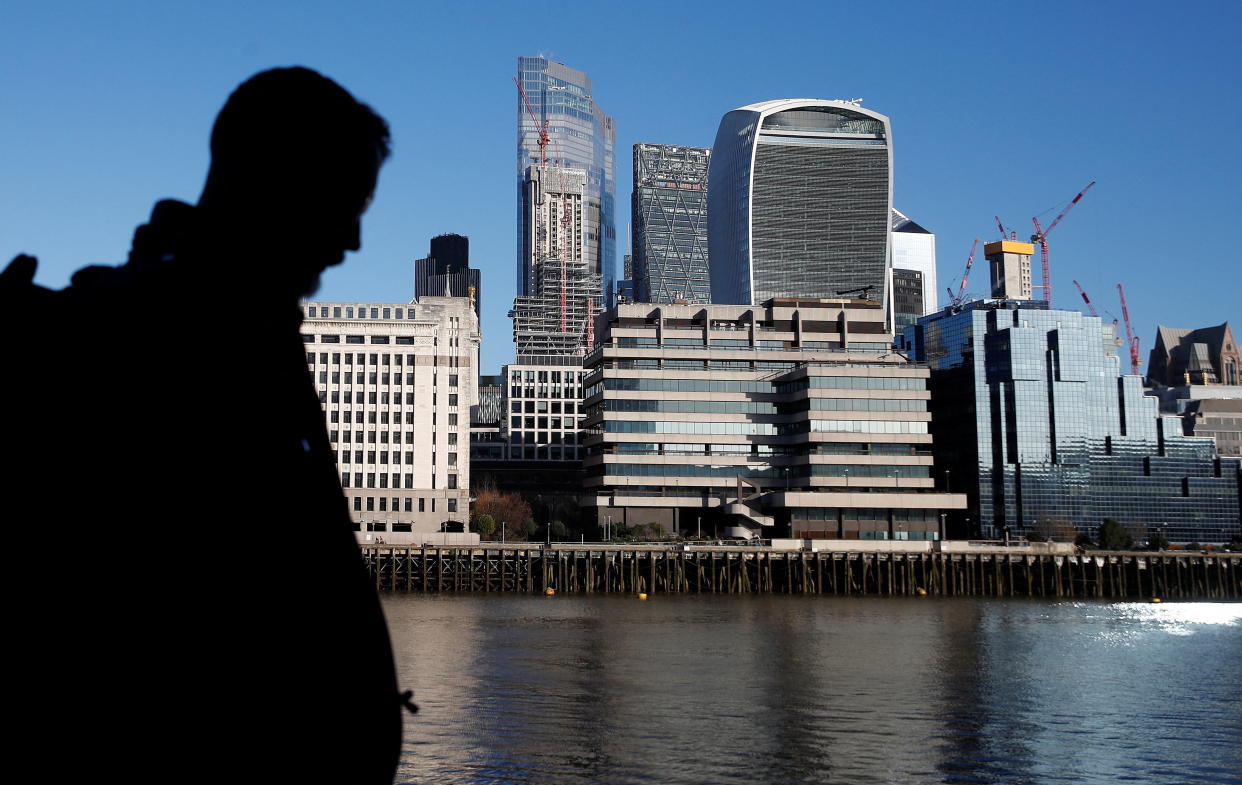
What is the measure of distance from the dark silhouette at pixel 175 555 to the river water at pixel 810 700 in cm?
2598

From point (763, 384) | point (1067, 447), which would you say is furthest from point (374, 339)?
point (1067, 447)

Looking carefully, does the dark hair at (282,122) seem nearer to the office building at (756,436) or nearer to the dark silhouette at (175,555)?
the dark silhouette at (175,555)

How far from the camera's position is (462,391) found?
482 feet

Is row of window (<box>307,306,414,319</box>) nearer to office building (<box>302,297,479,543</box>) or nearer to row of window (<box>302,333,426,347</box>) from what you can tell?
office building (<box>302,297,479,543</box>)

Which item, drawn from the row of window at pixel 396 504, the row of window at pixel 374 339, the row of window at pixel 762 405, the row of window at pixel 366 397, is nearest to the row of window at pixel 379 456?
the row of window at pixel 366 397

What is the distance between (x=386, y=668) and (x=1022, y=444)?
180 meters

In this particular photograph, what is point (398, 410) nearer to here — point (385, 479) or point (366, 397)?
point (366, 397)

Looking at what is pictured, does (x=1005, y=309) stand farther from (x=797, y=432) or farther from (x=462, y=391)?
(x=462, y=391)

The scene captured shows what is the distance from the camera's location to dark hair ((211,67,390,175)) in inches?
94.3

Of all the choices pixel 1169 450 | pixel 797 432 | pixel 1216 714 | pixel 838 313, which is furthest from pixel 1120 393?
pixel 1216 714

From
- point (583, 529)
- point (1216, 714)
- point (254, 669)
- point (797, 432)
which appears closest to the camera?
point (254, 669)

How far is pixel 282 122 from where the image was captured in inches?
94.3

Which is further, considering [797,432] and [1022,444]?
[1022,444]

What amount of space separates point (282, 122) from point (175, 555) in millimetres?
912
